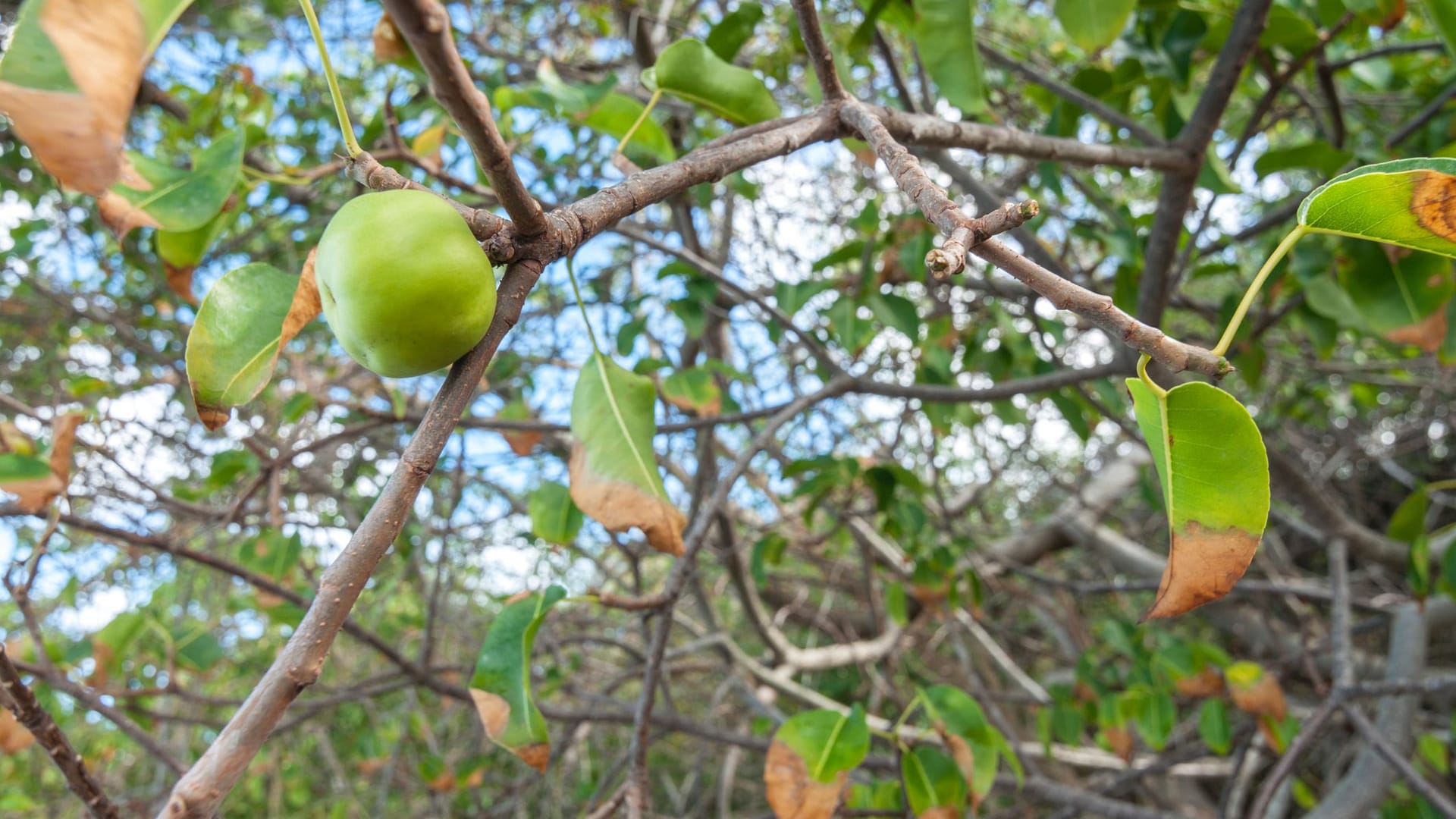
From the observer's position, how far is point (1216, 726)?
1956 millimetres

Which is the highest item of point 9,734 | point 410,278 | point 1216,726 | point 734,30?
point 734,30

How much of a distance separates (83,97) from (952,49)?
1.10 m

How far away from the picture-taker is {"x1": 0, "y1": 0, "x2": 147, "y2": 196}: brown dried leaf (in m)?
0.37

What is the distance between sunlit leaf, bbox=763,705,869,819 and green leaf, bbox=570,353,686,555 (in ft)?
1.52

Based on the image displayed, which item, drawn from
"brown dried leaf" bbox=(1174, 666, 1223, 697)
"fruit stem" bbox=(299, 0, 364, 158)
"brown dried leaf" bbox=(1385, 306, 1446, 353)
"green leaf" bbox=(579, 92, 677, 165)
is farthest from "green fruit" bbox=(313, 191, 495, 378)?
"brown dried leaf" bbox=(1174, 666, 1223, 697)

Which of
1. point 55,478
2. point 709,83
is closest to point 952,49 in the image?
point 709,83

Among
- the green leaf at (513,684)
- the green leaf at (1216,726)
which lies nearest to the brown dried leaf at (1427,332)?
the green leaf at (1216,726)

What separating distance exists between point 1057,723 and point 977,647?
1.44 meters

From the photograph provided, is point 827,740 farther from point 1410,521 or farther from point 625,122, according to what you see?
point 1410,521

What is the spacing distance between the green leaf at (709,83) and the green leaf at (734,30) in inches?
15.3

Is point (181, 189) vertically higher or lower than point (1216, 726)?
higher

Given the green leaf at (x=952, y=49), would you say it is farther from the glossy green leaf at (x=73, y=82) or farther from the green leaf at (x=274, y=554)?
the green leaf at (x=274, y=554)

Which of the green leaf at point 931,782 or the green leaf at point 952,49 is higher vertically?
the green leaf at point 952,49

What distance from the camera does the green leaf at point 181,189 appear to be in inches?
38.6
